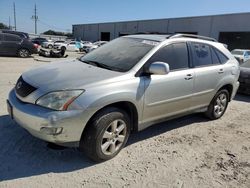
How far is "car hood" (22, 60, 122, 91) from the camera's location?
316cm

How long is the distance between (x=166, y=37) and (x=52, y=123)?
7.94ft

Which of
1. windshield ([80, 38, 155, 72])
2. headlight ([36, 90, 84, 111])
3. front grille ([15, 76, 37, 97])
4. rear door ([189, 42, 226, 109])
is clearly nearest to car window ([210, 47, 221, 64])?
rear door ([189, 42, 226, 109])

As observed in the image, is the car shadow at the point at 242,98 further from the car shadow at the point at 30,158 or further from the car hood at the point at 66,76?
the car shadow at the point at 30,158

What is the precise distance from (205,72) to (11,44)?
14494 mm

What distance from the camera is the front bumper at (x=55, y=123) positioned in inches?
117

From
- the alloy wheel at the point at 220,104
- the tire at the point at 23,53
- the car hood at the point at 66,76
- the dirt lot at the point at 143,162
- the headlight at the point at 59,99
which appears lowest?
the tire at the point at 23,53

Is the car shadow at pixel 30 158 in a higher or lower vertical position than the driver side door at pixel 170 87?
A: lower

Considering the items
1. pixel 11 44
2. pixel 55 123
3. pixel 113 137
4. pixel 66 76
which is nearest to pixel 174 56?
pixel 113 137

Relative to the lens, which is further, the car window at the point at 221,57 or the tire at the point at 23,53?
the tire at the point at 23,53

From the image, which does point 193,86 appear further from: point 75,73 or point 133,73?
point 75,73

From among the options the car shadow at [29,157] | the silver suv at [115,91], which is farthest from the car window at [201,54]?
the car shadow at [29,157]

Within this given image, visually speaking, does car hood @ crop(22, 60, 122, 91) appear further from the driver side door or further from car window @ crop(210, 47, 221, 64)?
car window @ crop(210, 47, 221, 64)

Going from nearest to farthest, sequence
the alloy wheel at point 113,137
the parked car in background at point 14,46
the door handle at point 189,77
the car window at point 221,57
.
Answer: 1. the alloy wheel at point 113,137
2. the door handle at point 189,77
3. the car window at point 221,57
4. the parked car in background at point 14,46

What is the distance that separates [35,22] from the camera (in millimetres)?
87375
